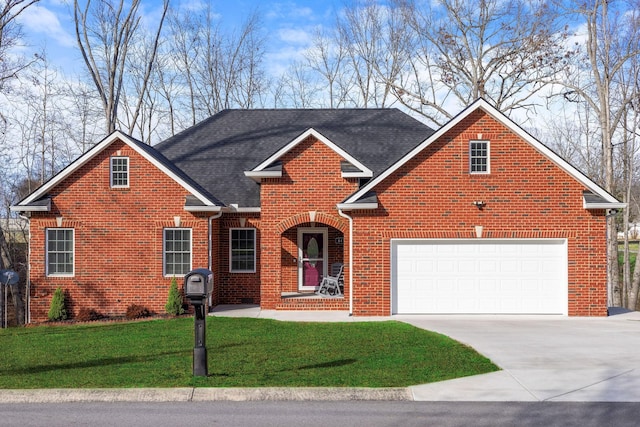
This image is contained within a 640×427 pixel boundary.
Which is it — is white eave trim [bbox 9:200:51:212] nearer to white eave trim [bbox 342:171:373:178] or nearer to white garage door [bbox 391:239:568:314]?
white eave trim [bbox 342:171:373:178]

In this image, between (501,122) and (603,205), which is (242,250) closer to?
(501,122)

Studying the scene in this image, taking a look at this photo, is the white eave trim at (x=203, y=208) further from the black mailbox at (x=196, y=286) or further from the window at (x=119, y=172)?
the black mailbox at (x=196, y=286)

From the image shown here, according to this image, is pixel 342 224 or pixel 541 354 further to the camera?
pixel 342 224

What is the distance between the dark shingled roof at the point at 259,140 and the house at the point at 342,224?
110 millimetres

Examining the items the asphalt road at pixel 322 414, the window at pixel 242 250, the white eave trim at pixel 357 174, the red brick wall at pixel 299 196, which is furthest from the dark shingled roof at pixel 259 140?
the asphalt road at pixel 322 414

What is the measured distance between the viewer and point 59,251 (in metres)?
18.4

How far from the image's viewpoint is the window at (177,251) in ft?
60.6

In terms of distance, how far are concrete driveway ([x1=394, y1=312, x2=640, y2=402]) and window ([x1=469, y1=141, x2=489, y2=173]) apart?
410cm

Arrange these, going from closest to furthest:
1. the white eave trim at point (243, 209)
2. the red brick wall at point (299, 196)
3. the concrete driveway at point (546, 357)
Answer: the concrete driveway at point (546, 357)
the red brick wall at point (299, 196)
the white eave trim at point (243, 209)

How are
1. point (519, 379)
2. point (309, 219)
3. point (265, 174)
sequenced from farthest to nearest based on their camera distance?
point (309, 219)
point (265, 174)
point (519, 379)

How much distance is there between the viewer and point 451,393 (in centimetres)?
842

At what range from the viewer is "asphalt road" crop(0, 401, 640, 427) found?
7.22 m

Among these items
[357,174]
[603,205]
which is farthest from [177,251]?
[603,205]

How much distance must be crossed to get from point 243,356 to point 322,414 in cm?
366
